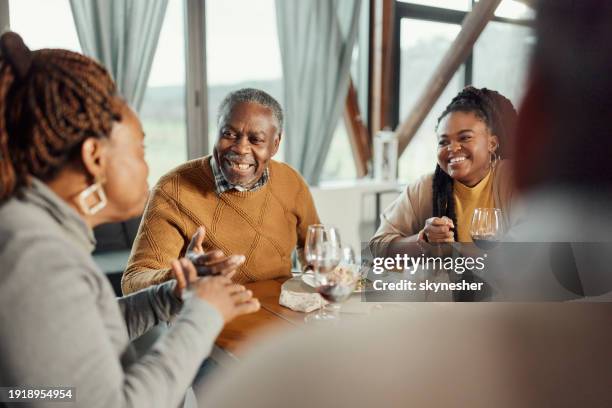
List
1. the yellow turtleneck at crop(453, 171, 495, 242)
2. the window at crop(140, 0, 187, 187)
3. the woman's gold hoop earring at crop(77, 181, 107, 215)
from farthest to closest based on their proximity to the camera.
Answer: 1. the window at crop(140, 0, 187, 187)
2. the yellow turtleneck at crop(453, 171, 495, 242)
3. the woman's gold hoop earring at crop(77, 181, 107, 215)

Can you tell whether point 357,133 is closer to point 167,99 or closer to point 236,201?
point 167,99

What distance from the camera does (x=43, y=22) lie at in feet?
10.7

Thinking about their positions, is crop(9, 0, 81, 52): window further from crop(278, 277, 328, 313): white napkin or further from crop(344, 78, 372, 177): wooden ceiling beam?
crop(278, 277, 328, 313): white napkin

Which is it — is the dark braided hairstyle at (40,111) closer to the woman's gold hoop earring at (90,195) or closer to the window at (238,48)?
the woman's gold hoop earring at (90,195)

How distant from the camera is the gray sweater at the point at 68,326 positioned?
30.2 inches

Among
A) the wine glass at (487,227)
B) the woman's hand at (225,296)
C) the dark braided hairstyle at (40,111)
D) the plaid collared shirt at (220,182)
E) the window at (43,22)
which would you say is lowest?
the woman's hand at (225,296)

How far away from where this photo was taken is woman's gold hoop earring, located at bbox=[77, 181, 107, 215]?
0.94 meters

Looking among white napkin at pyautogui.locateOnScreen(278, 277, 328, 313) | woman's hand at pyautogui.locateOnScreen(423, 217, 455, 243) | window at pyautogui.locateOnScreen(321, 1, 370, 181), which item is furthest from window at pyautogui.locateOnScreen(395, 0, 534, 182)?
white napkin at pyautogui.locateOnScreen(278, 277, 328, 313)

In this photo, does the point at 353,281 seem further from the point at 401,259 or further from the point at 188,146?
the point at 188,146

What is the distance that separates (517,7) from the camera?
13.9 inches

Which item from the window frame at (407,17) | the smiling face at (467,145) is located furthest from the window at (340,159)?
the smiling face at (467,145)

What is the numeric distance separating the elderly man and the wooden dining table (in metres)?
0.30

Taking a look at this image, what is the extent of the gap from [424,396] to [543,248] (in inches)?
6.7

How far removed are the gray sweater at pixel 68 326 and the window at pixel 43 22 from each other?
271 centimetres
